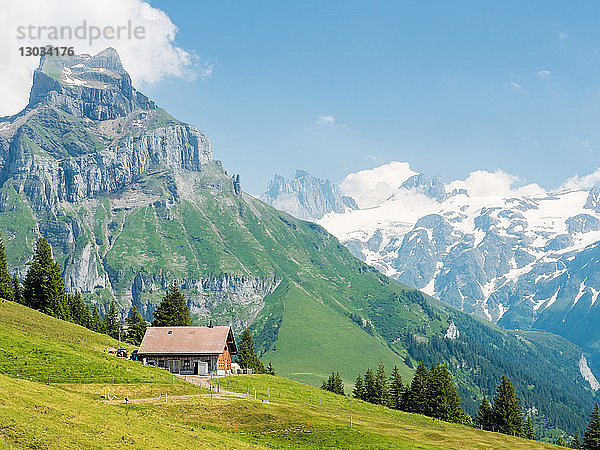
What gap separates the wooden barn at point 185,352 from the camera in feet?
341

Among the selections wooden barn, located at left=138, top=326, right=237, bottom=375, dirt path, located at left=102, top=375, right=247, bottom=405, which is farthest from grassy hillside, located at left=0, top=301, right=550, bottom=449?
wooden barn, located at left=138, top=326, right=237, bottom=375

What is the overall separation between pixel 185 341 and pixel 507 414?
261ft

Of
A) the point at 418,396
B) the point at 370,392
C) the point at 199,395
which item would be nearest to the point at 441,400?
the point at 418,396

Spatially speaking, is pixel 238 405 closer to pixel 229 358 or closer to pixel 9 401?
pixel 9 401

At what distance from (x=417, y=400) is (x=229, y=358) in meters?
51.9

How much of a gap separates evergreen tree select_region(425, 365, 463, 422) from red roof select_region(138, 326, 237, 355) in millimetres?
53742

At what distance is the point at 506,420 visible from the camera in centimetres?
12569

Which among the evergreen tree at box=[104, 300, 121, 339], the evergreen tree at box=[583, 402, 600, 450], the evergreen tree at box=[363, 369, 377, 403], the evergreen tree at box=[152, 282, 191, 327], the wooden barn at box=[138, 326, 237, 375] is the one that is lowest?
the evergreen tree at box=[583, 402, 600, 450]

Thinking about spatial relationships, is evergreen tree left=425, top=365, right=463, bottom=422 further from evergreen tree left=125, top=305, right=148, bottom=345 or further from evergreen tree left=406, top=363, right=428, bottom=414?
evergreen tree left=125, top=305, right=148, bottom=345

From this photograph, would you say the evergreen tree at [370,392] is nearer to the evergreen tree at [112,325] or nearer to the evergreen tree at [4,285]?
the evergreen tree at [112,325]

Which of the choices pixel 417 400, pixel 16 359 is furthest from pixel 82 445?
pixel 417 400

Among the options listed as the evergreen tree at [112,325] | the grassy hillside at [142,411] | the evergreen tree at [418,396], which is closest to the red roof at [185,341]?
the grassy hillside at [142,411]

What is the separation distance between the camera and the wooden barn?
103875 mm

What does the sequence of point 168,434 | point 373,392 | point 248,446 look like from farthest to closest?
point 373,392, point 248,446, point 168,434
